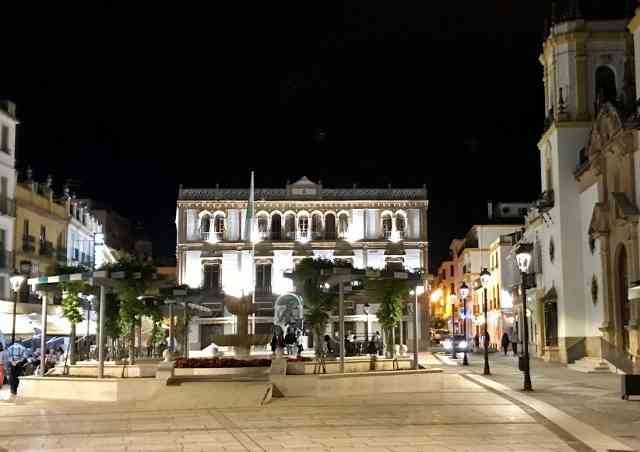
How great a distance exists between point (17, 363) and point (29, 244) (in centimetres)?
2649

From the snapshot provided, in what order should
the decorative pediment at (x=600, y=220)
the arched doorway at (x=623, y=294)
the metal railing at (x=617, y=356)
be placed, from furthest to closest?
the decorative pediment at (x=600, y=220) < the arched doorway at (x=623, y=294) < the metal railing at (x=617, y=356)

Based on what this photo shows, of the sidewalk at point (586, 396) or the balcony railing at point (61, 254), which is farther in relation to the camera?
the balcony railing at point (61, 254)

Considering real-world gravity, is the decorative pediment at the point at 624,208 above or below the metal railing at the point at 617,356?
above

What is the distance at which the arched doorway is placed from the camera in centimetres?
3228

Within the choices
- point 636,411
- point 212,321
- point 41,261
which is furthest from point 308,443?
point 212,321

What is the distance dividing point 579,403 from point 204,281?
53.2m

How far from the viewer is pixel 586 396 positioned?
73.4 feet

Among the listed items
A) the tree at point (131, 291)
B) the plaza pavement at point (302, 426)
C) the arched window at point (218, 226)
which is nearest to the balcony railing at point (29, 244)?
the tree at point (131, 291)

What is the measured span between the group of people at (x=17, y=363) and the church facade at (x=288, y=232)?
3363cm

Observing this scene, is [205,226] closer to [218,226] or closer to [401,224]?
[218,226]

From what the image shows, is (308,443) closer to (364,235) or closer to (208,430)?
(208,430)

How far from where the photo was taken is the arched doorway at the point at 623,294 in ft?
106

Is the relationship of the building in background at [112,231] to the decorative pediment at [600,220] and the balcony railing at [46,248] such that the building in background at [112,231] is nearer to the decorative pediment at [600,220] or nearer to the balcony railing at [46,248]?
the balcony railing at [46,248]

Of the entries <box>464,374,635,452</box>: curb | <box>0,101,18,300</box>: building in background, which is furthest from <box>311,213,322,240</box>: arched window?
<box>464,374,635,452</box>: curb
